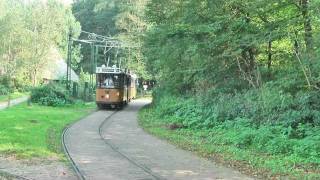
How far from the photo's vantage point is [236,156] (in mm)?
14938

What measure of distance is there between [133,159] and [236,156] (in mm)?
2845

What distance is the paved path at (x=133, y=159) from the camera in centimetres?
1248

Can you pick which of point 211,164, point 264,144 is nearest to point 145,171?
point 211,164

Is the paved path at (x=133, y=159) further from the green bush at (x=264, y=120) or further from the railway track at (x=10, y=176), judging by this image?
the green bush at (x=264, y=120)

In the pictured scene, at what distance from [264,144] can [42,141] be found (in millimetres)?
7727

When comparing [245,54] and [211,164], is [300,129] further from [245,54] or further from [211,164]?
[245,54]

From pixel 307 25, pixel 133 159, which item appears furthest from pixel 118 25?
pixel 133 159

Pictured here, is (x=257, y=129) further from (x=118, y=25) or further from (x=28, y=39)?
(x=28, y=39)

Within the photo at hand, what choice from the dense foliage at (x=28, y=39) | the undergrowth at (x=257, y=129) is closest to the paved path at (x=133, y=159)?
the undergrowth at (x=257, y=129)

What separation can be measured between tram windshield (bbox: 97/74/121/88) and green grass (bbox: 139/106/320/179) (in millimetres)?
16423

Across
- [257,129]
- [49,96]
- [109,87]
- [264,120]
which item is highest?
[109,87]

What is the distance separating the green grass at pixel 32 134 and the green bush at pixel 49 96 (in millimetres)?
9380

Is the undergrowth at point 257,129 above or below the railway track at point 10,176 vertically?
above

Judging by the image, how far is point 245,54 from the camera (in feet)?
81.6
